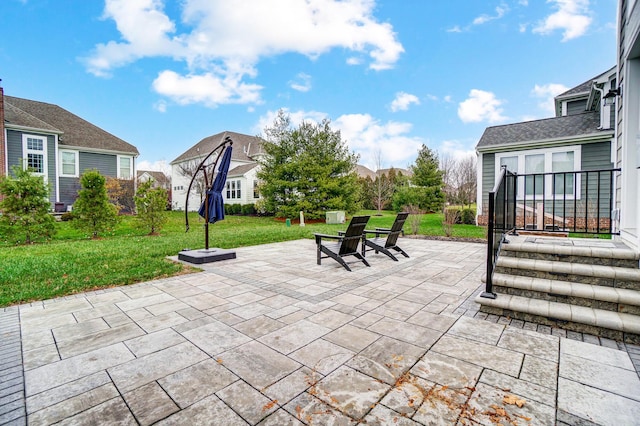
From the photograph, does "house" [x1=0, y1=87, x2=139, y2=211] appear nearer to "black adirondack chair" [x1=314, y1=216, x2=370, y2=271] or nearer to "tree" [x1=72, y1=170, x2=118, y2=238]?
"tree" [x1=72, y1=170, x2=118, y2=238]

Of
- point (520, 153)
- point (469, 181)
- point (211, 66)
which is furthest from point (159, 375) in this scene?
point (469, 181)

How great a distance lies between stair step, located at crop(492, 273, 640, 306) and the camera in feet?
9.61

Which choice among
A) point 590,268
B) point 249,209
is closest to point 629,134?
point 590,268

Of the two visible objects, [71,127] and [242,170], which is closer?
[71,127]

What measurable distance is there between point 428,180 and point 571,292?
23.4m

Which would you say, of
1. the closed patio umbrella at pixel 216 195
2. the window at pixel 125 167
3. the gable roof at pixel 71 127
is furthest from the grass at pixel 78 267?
the window at pixel 125 167

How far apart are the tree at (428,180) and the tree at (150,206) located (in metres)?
18.7

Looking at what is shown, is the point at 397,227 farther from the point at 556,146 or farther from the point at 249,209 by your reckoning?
the point at 249,209

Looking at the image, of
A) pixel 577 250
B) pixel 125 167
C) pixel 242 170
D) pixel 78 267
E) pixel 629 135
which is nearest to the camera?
pixel 577 250

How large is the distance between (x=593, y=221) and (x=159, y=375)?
43.0 feet

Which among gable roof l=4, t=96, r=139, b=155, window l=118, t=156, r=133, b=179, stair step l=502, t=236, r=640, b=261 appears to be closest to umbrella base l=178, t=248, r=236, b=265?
stair step l=502, t=236, r=640, b=261

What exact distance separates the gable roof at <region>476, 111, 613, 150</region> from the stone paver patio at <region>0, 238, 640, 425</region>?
452 inches

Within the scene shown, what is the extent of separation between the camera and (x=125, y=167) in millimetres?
21766

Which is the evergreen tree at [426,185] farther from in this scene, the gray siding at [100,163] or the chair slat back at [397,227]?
the gray siding at [100,163]
